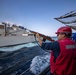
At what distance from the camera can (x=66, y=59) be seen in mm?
2160

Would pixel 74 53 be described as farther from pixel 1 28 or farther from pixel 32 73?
pixel 1 28

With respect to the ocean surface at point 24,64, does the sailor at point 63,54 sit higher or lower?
higher

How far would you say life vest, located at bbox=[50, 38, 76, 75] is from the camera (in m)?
2.12

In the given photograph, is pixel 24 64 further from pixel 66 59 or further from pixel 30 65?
pixel 66 59

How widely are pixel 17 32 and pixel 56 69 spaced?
56953 mm

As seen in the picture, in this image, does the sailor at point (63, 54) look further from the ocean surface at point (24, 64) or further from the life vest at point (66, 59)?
the ocean surface at point (24, 64)

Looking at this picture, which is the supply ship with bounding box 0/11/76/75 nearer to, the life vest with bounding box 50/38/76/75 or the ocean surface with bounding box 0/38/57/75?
the ocean surface with bounding box 0/38/57/75

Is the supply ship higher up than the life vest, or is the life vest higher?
the life vest

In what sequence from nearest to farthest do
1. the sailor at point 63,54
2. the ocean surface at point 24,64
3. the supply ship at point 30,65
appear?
1. the sailor at point 63,54
2. the supply ship at point 30,65
3. the ocean surface at point 24,64

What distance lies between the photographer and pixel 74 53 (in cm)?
220

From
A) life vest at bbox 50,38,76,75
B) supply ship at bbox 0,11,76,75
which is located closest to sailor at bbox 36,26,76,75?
life vest at bbox 50,38,76,75

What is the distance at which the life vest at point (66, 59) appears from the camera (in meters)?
2.12

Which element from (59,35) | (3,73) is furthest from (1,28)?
(59,35)

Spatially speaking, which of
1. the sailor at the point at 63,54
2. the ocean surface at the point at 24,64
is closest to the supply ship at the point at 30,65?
the ocean surface at the point at 24,64
